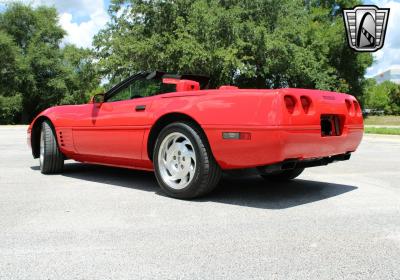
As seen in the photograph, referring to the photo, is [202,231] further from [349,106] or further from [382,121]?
[382,121]

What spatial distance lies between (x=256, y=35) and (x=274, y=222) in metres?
24.8

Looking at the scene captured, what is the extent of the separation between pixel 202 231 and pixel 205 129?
1135mm

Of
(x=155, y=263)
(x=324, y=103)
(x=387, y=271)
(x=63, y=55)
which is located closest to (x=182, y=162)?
(x=324, y=103)

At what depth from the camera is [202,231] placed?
3.33 meters

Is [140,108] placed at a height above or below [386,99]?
below

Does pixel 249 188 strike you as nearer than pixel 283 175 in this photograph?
Yes

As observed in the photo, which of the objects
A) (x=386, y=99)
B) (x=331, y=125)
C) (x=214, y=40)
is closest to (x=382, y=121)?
(x=214, y=40)

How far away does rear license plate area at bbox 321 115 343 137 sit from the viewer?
4.31 m

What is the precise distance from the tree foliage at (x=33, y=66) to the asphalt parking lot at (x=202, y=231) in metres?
34.2

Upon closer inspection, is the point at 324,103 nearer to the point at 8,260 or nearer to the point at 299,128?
the point at 299,128

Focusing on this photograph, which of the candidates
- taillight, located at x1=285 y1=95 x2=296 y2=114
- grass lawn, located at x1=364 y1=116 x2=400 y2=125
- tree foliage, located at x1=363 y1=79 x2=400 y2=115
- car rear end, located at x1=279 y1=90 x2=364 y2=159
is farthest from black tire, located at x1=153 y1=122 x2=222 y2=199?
tree foliage, located at x1=363 y1=79 x2=400 y2=115

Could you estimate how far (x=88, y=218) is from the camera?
3.74 m

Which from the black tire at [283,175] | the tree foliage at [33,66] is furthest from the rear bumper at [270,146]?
the tree foliage at [33,66]

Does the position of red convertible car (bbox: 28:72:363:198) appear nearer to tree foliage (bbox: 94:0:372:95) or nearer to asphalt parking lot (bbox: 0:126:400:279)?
asphalt parking lot (bbox: 0:126:400:279)
